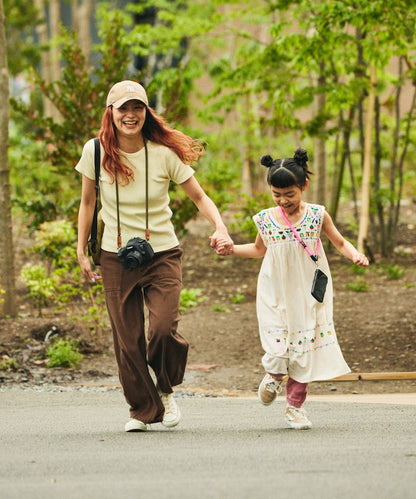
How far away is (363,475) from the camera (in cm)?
420

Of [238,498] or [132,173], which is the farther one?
[132,173]

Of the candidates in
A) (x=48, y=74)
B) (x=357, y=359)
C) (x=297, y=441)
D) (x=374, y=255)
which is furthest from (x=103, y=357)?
(x=48, y=74)

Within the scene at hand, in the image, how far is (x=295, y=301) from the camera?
5.95 m

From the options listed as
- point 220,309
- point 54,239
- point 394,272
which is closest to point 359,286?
point 394,272

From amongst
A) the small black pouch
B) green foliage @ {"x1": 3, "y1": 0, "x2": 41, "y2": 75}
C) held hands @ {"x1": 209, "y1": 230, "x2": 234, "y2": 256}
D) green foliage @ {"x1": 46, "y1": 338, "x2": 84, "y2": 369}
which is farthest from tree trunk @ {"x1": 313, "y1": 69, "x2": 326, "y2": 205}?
green foliage @ {"x1": 3, "y1": 0, "x2": 41, "y2": 75}

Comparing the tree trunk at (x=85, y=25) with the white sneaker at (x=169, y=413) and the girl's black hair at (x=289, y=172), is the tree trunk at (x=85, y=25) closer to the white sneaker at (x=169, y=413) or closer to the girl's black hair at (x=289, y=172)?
the girl's black hair at (x=289, y=172)

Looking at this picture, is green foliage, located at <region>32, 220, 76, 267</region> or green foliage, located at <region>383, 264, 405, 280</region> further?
green foliage, located at <region>383, 264, 405, 280</region>

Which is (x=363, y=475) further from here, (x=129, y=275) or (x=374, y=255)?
(x=374, y=255)

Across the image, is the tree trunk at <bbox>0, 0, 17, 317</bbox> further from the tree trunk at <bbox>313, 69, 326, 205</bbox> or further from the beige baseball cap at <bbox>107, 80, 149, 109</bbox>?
the tree trunk at <bbox>313, 69, 326, 205</bbox>

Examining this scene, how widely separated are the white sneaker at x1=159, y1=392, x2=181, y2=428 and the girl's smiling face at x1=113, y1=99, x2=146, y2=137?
165 cm

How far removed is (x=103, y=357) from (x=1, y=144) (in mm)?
2733

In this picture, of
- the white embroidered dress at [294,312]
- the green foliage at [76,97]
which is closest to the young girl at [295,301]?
the white embroidered dress at [294,312]

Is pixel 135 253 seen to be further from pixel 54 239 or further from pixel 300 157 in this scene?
pixel 54 239

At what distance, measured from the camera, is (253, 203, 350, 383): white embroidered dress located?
593 cm
